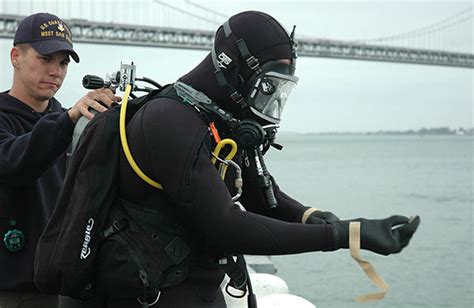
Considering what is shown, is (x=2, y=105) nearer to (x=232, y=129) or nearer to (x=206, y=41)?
(x=232, y=129)

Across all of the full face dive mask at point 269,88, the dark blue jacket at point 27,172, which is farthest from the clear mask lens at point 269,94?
the dark blue jacket at point 27,172

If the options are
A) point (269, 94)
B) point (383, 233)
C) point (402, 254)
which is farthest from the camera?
point (402, 254)

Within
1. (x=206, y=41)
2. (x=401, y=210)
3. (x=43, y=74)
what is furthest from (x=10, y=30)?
(x=43, y=74)

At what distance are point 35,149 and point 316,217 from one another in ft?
3.52

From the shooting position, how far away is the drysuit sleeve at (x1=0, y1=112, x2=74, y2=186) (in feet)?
9.06

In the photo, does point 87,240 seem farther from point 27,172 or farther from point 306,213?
point 306,213

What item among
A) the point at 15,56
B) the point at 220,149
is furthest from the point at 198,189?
the point at 15,56

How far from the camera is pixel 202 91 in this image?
7.67ft

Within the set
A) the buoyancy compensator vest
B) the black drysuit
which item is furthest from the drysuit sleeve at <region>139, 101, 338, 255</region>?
the buoyancy compensator vest

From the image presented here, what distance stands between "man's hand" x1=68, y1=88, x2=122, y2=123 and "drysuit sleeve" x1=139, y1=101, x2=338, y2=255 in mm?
478

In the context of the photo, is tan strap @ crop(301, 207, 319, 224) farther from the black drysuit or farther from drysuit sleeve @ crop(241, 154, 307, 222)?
the black drysuit

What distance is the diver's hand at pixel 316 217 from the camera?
2.39m

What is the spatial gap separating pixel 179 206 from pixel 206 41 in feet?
181

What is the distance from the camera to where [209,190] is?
2.15m
